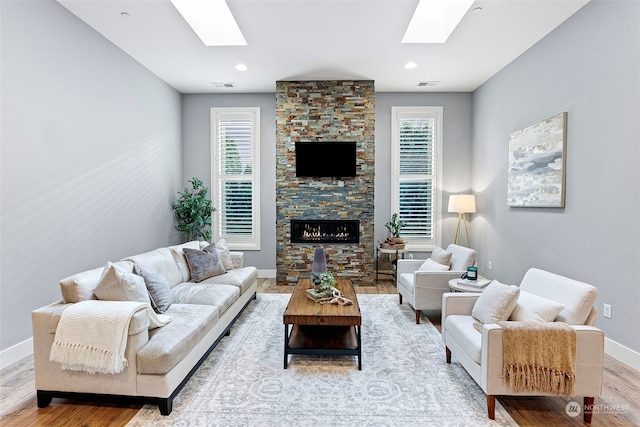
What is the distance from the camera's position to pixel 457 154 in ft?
19.7

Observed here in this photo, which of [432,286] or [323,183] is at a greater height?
[323,183]

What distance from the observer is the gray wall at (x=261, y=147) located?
6.00 m

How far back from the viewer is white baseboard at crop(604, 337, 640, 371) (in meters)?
2.68

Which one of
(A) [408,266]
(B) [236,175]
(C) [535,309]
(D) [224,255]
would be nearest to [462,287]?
(C) [535,309]

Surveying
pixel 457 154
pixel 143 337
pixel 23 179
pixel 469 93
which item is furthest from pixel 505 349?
pixel 469 93

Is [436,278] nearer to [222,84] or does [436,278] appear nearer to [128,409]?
[128,409]

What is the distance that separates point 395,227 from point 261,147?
2.81m

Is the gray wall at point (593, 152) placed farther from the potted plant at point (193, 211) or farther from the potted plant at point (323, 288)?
the potted plant at point (193, 211)

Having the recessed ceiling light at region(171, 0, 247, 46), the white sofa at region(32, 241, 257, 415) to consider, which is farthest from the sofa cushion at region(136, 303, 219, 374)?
the recessed ceiling light at region(171, 0, 247, 46)

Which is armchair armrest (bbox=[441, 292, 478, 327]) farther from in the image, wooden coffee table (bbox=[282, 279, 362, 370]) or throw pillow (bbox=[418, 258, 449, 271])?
throw pillow (bbox=[418, 258, 449, 271])

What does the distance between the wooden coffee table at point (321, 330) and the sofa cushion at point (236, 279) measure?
0.92 meters

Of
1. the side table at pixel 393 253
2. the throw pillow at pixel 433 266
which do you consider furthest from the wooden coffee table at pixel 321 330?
the side table at pixel 393 253

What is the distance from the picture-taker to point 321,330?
3225mm

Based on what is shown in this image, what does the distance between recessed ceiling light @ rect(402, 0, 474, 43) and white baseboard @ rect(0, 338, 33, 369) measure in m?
4.85
